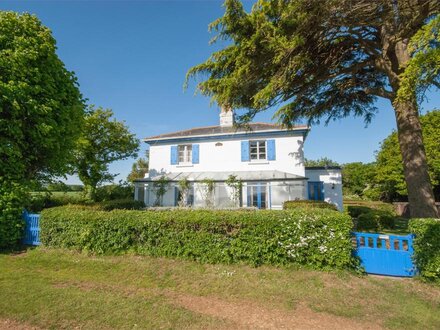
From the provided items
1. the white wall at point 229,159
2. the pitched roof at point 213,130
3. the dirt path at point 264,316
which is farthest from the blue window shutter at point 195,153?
the dirt path at point 264,316

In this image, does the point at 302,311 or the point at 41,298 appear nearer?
the point at 302,311

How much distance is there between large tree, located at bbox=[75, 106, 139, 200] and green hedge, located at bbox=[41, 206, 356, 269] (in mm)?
14815

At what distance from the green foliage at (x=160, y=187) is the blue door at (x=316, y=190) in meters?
11.6

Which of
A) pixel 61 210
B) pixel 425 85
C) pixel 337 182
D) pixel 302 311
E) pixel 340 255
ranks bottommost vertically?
Answer: pixel 302 311

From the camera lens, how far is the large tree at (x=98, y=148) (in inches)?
807

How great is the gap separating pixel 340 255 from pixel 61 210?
9388mm

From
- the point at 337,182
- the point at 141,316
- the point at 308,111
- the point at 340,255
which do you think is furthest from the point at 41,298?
the point at 337,182

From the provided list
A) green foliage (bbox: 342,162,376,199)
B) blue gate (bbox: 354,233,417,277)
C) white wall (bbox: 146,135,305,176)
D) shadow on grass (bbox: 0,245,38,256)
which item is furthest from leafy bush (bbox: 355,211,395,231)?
green foliage (bbox: 342,162,376,199)

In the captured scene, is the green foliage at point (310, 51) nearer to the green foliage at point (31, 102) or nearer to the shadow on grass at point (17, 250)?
the green foliage at point (31, 102)

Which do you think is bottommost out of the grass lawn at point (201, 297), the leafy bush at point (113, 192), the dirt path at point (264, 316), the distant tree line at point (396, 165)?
the dirt path at point (264, 316)

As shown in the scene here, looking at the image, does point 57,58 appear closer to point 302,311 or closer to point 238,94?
point 238,94

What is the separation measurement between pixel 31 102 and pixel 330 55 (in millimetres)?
12081

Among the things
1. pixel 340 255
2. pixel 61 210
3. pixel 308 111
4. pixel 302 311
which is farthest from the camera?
pixel 308 111

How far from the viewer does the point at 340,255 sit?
18.7 feet
